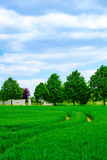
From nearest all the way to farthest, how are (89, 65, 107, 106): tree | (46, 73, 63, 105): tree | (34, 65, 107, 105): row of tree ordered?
(89, 65, 107, 106): tree < (34, 65, 107, 105): row of tree < (46, 73, 63, 105): tree

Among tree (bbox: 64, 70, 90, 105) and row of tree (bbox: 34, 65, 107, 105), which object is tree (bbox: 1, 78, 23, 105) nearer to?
row of tree (bbox: 34, 65, 107, 105)

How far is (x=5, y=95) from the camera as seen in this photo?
69.8 m

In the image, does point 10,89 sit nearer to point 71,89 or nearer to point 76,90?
point 71,89

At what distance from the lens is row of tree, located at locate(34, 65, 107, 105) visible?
60.0 m

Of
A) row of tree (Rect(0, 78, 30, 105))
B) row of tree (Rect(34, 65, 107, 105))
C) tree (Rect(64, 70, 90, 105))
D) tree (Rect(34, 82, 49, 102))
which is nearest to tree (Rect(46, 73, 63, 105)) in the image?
row of tree (Rect(34, 65, 107, 105))

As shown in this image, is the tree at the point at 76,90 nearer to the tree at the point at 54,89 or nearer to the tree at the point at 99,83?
the tree at the point at 99,83

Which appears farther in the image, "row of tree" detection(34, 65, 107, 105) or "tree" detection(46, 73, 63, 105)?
"tree" detection(46, 73, 63, 105)

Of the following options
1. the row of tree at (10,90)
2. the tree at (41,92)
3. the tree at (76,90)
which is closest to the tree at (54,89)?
the tree at (41,92)

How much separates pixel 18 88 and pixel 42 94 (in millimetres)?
11712

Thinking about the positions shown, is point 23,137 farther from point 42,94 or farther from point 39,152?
point 42,94

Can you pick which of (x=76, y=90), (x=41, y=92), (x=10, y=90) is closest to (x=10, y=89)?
(x=10, y=90)

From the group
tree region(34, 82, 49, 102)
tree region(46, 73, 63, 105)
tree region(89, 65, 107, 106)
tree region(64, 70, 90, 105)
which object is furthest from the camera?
tree region(46, 73, 63, 105)

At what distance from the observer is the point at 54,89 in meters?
71.1

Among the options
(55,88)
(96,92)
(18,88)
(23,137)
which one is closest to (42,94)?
(55,88)
